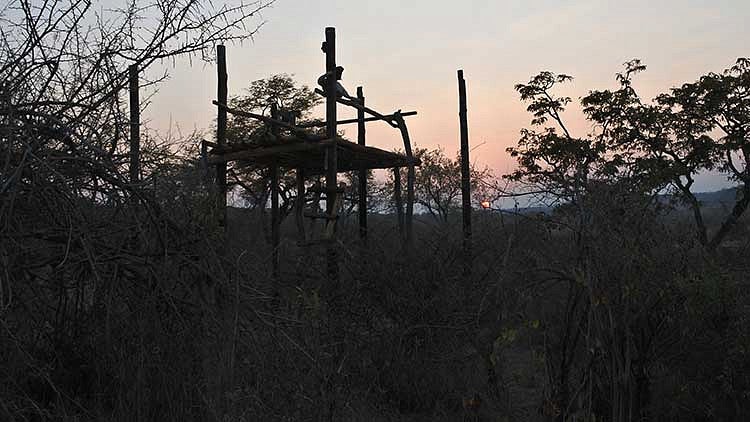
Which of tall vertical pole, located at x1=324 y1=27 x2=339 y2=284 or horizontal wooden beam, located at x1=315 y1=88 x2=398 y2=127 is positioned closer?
tall vertical pole, located at x1=324 y1=27 x2=339 y2=284

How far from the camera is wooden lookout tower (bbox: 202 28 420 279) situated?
9141mm

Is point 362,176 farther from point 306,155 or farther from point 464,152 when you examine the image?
Answer: point 464,152

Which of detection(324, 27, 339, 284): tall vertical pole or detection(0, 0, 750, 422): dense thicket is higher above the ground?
detection(324, 27, 339, 284): tall vertical pole

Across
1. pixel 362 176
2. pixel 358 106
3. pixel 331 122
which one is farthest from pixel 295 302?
pixel 362 176

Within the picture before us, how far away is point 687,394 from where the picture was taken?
17.4 feet

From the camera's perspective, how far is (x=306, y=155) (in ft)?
33.9

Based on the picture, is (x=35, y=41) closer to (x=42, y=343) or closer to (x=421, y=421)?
(x=42, y=343)

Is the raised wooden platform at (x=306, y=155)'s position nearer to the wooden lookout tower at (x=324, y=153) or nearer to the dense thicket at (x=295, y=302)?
the wooden lookout tower at (x=324, y=153)

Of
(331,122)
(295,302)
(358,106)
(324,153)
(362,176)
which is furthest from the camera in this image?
(362,176)

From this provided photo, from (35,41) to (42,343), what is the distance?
1.93 m

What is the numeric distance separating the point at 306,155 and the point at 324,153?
0.91 ft

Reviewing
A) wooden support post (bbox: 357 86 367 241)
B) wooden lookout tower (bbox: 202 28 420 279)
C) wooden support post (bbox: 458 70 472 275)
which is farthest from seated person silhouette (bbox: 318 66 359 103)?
wooden support post (bbox: 458 70 472 275)

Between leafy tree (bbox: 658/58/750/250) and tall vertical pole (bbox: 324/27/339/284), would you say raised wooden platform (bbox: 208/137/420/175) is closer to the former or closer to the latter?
tall vertical pole (bbox: 324/27/339/284)

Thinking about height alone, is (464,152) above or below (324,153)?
above
